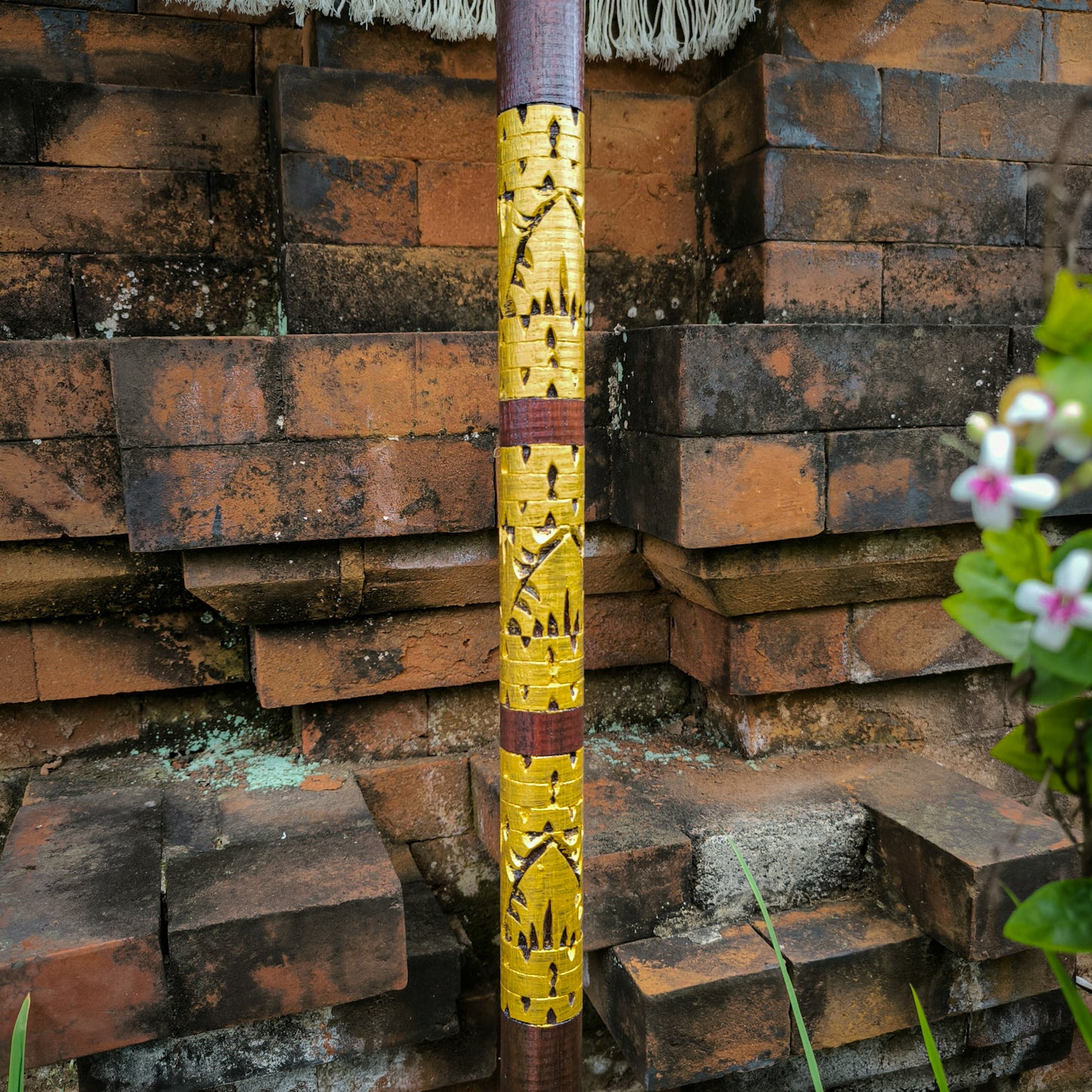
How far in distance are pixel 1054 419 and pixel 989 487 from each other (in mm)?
55

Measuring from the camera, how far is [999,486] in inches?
21.0

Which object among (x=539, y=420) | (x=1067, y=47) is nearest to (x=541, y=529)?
(x=539, y=420)

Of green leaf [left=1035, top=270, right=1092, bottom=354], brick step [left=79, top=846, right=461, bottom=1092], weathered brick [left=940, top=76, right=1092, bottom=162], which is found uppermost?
weathered brick [left=940, top=76, right=1092, bottom=162]

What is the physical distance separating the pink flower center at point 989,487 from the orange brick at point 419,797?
2.37 meters

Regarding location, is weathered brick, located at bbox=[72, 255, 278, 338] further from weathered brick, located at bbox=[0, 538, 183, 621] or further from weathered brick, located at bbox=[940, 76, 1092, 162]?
weathered brick, located at bbox=[940, 76, 1092, 162]

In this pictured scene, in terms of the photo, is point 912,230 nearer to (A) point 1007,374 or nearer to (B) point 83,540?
(A) point 1007,374

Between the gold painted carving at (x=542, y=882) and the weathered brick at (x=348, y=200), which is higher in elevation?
the weathered brick at (x=348, y=200)

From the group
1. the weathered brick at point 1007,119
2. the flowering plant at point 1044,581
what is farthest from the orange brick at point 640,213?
the flowering plant at point 1044,581

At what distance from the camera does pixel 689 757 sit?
2.78 metres

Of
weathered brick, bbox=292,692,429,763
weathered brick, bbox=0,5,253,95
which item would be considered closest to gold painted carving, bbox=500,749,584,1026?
weathered brick, bbox=292,692,429,763

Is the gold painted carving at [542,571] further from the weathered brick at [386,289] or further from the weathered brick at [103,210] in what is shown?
the weathered brick at [103,210]

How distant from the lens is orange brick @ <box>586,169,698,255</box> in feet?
9.16

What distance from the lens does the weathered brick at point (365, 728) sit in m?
2.69

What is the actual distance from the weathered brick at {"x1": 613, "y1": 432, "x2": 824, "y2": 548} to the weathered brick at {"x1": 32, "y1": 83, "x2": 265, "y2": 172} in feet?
4.85
